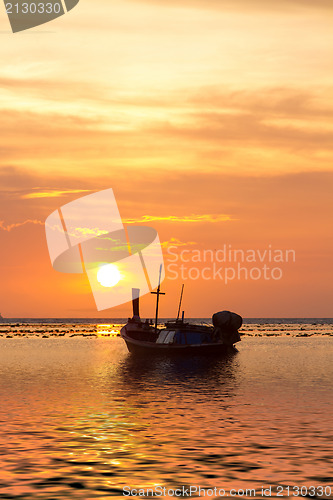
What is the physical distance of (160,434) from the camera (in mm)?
29266

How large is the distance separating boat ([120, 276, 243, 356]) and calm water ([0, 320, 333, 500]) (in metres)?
22.1

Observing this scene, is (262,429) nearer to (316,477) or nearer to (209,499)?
(316,477)

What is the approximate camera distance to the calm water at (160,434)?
70.4 ft

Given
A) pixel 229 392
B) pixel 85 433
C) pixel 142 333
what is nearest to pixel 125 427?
pixel 85 433

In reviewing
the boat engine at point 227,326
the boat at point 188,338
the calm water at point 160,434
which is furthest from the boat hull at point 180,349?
the calm water at point 160,434

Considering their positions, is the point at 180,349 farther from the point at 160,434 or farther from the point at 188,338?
the point at 160,434

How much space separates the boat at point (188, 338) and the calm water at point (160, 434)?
22.1m

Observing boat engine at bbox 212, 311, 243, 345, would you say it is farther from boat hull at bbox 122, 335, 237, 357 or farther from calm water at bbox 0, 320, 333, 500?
calm water at bbox 0, 320, 333, 500

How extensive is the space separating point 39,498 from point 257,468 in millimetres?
7549

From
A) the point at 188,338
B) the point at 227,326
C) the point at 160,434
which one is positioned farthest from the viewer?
the point at 227,326

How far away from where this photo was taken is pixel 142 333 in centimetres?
9381

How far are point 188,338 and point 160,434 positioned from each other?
52.6 metres

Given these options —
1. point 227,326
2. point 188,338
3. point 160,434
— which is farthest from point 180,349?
point 160,434

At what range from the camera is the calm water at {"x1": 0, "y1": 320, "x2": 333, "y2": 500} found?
845 inches
